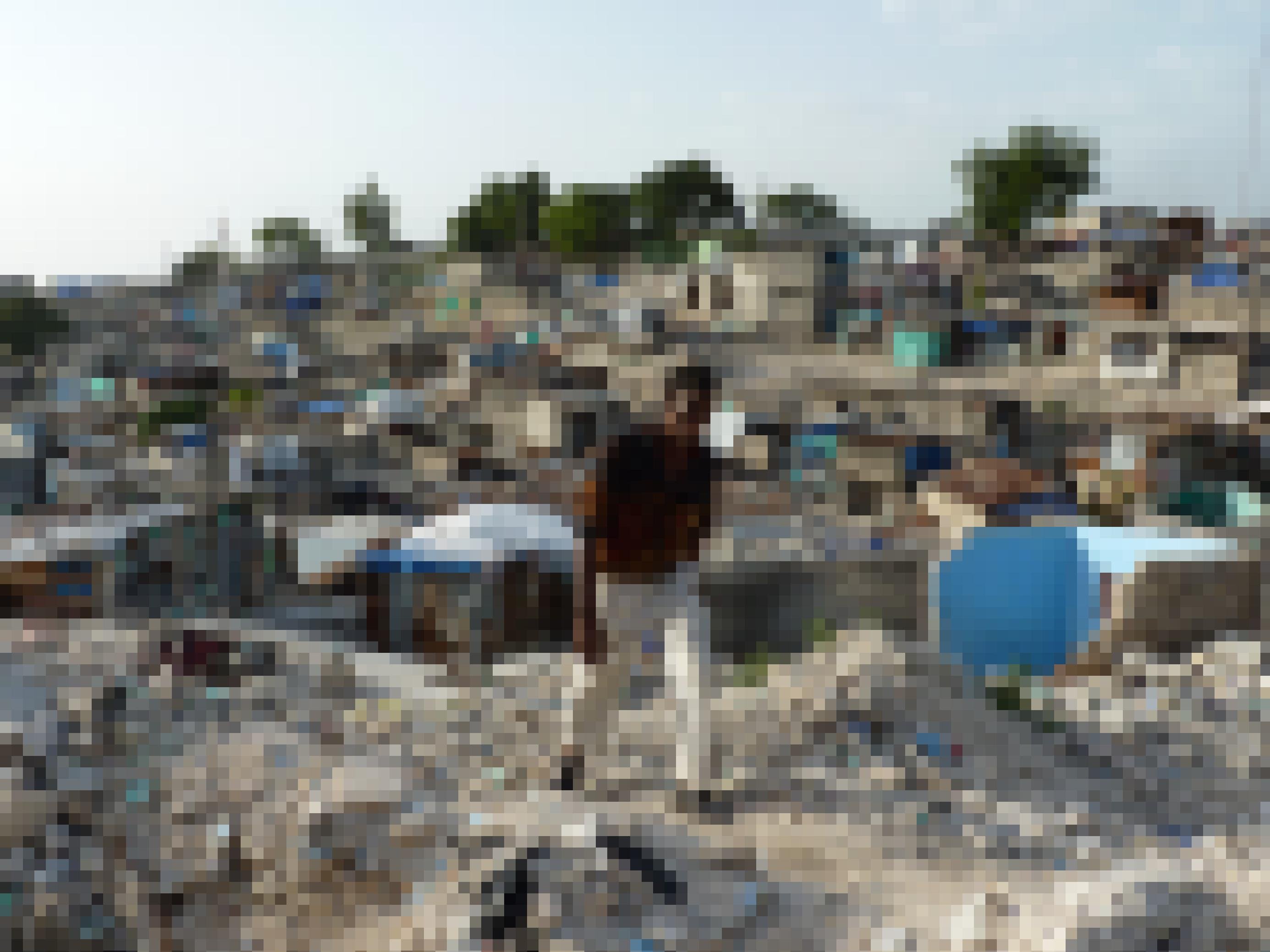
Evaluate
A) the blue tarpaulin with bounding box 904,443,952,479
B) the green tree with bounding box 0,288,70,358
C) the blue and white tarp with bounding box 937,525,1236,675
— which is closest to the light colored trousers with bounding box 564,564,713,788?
the blue and white tarp with bounding box 937,525,1236,675

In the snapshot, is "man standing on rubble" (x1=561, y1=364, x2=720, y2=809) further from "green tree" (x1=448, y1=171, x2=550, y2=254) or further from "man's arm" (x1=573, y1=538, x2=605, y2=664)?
"green tree" (x1=448, y1=171, x2=550, y2=254)

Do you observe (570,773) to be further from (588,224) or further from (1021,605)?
(588,224)

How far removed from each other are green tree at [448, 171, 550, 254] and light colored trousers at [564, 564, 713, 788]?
Answer: 41314mm

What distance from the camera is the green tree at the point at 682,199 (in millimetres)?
45906

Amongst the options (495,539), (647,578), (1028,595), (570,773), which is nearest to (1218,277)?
(1028,595)

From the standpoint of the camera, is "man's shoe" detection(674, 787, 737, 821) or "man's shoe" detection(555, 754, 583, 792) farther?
"man's shoe" detection(555, 754, 583, 792)

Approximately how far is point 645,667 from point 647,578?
3.95ft

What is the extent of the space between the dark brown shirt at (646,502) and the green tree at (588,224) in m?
38.1

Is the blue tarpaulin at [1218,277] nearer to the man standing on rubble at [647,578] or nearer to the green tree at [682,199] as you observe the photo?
the man standing on rubble at [647,578]

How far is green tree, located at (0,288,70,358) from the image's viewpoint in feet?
110

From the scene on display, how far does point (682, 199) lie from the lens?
1823 inches

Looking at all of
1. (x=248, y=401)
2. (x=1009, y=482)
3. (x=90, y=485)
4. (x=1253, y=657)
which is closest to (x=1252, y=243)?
(x=1009, y=482)

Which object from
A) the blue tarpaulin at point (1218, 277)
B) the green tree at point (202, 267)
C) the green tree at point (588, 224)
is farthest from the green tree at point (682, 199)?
the blue tarpaulin at point (1218, 277)

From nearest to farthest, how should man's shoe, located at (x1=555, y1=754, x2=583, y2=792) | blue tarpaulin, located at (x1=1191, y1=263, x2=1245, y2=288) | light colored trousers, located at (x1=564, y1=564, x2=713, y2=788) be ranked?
man's shoe, located at (x1=555, y1=754, x2=583, y2=792)
light colored trousers, located at (x1=564, y1=564, x2=713, y2=788)
blue tarpaulin, located at (x1=1191, y1=263, x2=1245, y2=288)
